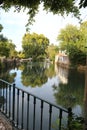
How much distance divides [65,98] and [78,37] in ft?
111

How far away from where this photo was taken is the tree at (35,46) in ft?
286

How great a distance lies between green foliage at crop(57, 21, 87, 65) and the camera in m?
51.8

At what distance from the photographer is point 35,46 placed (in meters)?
89.6

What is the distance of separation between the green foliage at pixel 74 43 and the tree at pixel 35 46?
27.8m

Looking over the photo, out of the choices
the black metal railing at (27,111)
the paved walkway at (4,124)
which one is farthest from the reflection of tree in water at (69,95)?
the paved walkway at (4,124)

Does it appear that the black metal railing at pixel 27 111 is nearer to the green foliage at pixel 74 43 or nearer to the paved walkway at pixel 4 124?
the paved walkway at pixel 4 124

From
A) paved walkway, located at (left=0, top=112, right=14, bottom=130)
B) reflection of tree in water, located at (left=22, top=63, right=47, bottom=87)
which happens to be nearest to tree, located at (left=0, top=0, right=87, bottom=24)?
paved walkway, located at (left=0, top=112, right=14, bottom=130)

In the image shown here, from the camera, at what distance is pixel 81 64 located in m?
53.4

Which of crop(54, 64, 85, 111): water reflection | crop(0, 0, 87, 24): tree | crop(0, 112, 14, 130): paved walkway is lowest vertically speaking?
crop(54, 64, 85, 111): water reflection

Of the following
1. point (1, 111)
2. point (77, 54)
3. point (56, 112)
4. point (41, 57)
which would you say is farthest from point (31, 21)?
point (41, 57)

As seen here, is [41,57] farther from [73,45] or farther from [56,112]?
[56,112]

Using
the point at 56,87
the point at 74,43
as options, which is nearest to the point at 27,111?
the point at 56,87

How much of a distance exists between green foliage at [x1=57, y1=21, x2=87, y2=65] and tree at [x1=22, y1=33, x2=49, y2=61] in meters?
27.8

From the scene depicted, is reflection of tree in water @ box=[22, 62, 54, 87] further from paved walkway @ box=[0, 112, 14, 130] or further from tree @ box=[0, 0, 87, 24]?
tree @ box=[0, 0, 87, 24]
